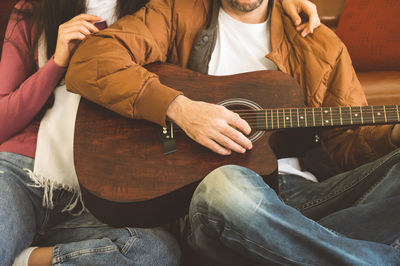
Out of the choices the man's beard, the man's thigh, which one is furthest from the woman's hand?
the man's thigh

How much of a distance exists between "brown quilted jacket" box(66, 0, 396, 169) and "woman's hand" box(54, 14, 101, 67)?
5 cm

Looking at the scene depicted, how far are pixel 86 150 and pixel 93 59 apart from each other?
295mm

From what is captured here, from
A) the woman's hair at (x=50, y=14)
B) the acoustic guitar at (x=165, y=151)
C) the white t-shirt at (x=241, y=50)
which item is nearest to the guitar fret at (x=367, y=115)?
the acoustic guitar at (x=165, y=151)

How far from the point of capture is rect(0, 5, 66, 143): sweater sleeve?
48.6 inches

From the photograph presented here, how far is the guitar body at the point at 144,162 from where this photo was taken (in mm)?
1054

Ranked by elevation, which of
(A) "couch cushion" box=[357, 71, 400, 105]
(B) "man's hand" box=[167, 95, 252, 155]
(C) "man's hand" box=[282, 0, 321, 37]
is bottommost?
(A) "couch cushion" box=[357, 71, 400, 105]

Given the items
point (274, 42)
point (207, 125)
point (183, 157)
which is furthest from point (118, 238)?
point (274, 42)

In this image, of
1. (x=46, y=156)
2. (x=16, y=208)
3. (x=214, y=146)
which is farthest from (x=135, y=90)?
(x=16, y=208)

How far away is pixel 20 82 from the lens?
4.30ft

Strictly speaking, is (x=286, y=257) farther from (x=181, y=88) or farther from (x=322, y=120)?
(x=181, y=88)

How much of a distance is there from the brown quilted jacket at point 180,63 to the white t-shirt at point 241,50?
0.19 feet

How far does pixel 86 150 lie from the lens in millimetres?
1105

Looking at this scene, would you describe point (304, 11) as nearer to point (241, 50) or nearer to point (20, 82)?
point (241, 50)

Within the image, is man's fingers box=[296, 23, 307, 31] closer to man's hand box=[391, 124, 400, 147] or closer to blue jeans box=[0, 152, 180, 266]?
man's hand box=[391, 124, 400, 147]
